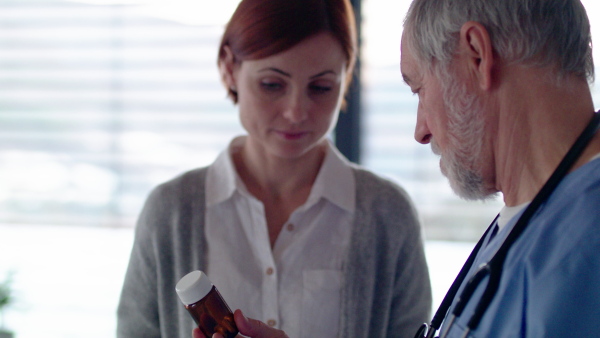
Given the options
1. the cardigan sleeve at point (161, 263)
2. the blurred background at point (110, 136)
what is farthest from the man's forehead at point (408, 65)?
the blurred background at point (110, 136)

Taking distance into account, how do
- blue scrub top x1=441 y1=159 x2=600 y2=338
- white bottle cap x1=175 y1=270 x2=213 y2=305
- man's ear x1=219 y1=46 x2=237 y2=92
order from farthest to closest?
1. man's ear x1=219 y1=46 x2=237 y2=92
2. white bottle cap x1=175 y1=270 x2=213 y2=305
3. blue scrub top x1=441 y1=159 x2=600 y2=338

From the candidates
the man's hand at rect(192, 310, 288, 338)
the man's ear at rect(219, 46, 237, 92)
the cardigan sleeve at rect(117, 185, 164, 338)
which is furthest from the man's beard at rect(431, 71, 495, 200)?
the cardigan sleeve at rect(117, 185, 164, 338)

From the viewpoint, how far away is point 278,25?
151 cm

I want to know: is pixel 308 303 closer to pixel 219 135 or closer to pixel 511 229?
pixel 511 229

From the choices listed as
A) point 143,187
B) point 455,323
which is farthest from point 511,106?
point 143,187

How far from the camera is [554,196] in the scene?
88cm

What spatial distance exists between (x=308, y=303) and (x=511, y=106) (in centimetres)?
85

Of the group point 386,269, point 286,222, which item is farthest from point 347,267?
point 286,222

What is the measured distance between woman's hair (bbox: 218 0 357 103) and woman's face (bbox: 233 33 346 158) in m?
0.02

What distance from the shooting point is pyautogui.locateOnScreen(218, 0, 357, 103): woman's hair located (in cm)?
151

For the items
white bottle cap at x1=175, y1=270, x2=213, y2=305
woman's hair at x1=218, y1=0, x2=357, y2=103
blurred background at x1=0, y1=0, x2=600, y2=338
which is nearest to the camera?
white bottle cap at x1=175, y1=270, x2=213, y2=305

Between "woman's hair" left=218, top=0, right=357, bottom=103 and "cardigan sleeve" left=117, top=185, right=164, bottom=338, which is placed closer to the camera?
"woman's hair" left=218, top=0, right=357, bottom=103

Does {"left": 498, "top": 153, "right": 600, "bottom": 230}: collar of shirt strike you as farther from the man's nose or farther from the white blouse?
the white blouse

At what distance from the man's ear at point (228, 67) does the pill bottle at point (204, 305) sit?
732mm
